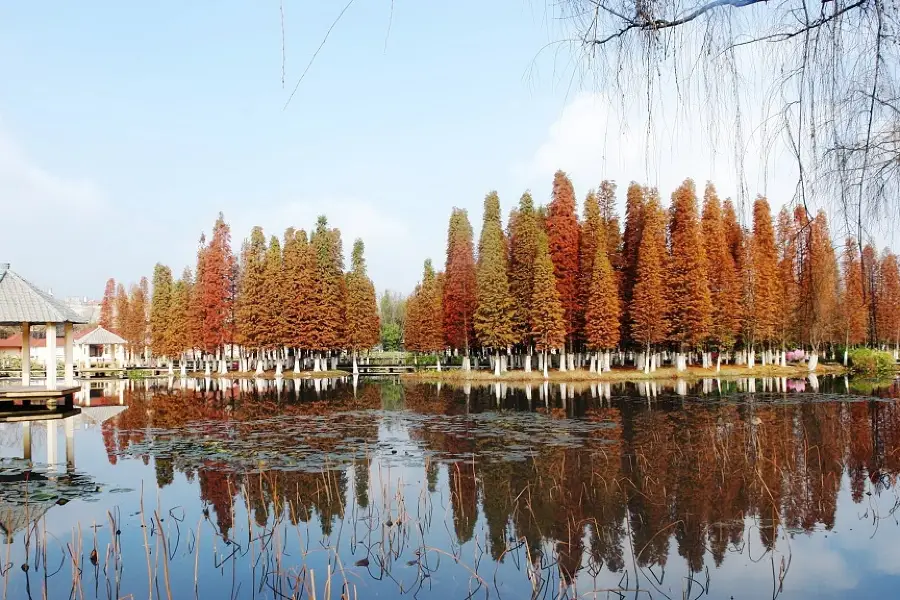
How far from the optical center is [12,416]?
894 inches

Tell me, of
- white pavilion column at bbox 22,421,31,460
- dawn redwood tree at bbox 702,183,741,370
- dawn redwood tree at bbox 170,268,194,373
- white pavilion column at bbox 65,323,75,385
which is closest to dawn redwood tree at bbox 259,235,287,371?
dawn redwood tree at bbox 170,268,194,373

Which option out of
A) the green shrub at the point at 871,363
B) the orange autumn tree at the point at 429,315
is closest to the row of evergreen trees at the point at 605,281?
the green shrub at the point at 871,363

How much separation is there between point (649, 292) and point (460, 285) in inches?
542

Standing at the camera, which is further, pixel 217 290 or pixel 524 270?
pixel 217 290

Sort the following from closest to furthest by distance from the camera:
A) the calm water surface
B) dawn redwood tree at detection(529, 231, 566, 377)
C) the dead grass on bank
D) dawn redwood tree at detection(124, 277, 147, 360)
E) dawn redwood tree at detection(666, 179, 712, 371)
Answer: the calm water surface → dawn redwood tree at detection(529, 231, 566, 377) → dawn redwood tree at detection(666, 179, 712, 371) → the dead grass on bank → dawn redwood tree at detection(124, 277, 147, 360)

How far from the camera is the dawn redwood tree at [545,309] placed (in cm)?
4006

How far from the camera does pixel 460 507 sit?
405 inches

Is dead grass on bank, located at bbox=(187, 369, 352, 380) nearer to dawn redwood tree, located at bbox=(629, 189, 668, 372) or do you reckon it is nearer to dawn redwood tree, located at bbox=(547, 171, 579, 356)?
dawn redwood tree, located at bbox=(547, 171, 579, 356)

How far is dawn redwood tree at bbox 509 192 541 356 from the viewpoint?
4219 cm

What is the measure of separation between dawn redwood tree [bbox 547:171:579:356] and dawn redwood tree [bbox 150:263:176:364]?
37.6 meters

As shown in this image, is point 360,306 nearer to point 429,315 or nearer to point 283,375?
point 429,315

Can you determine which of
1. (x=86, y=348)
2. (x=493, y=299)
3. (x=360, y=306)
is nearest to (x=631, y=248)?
(x=493, y=299)

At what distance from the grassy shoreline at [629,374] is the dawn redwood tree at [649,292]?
177cm

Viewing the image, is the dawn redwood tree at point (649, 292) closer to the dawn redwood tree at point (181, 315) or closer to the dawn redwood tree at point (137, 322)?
the dawn redwood tree at point (181, 315)
